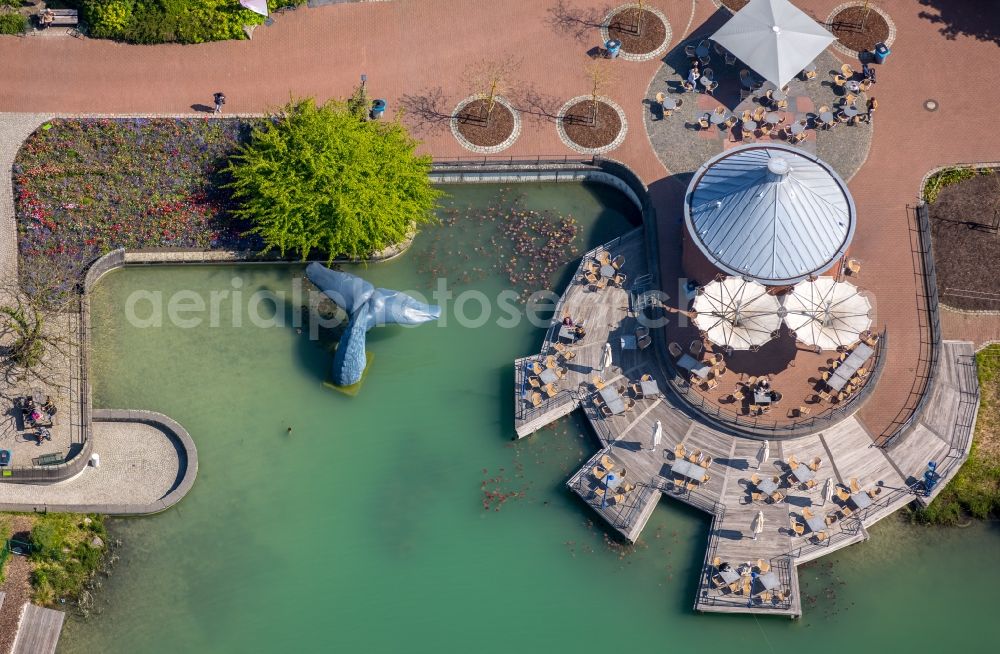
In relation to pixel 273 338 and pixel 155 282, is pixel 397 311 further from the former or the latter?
pixel 155 282

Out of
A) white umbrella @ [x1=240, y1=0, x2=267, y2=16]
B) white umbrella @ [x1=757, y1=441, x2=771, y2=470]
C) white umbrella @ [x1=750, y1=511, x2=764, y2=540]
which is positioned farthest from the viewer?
white umbrella @ [x1=240, y1=0, x2=267, y2=16]

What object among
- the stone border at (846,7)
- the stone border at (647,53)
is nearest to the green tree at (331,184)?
the stone border at (647,53)

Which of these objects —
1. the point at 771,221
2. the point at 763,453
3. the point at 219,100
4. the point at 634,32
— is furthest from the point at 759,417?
the point at 219,100

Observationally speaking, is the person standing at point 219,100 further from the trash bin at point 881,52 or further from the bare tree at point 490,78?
the trash bin at point 881,52

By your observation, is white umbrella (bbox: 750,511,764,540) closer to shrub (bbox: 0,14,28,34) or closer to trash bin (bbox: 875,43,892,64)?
trash bin (bbox: 875,43,892,64)

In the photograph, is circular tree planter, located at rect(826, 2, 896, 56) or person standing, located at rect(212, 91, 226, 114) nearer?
person standing, located at rect(212, 91, 226, 114)

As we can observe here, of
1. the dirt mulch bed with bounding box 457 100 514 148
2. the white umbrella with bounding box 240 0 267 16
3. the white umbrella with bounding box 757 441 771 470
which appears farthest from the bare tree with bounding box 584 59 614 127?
the white umbrella with bounding box 757 441 771 470

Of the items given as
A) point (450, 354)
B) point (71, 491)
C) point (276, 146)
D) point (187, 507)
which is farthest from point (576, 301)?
point (71, 491)

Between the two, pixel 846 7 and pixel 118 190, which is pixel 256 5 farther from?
pixel 846 7
